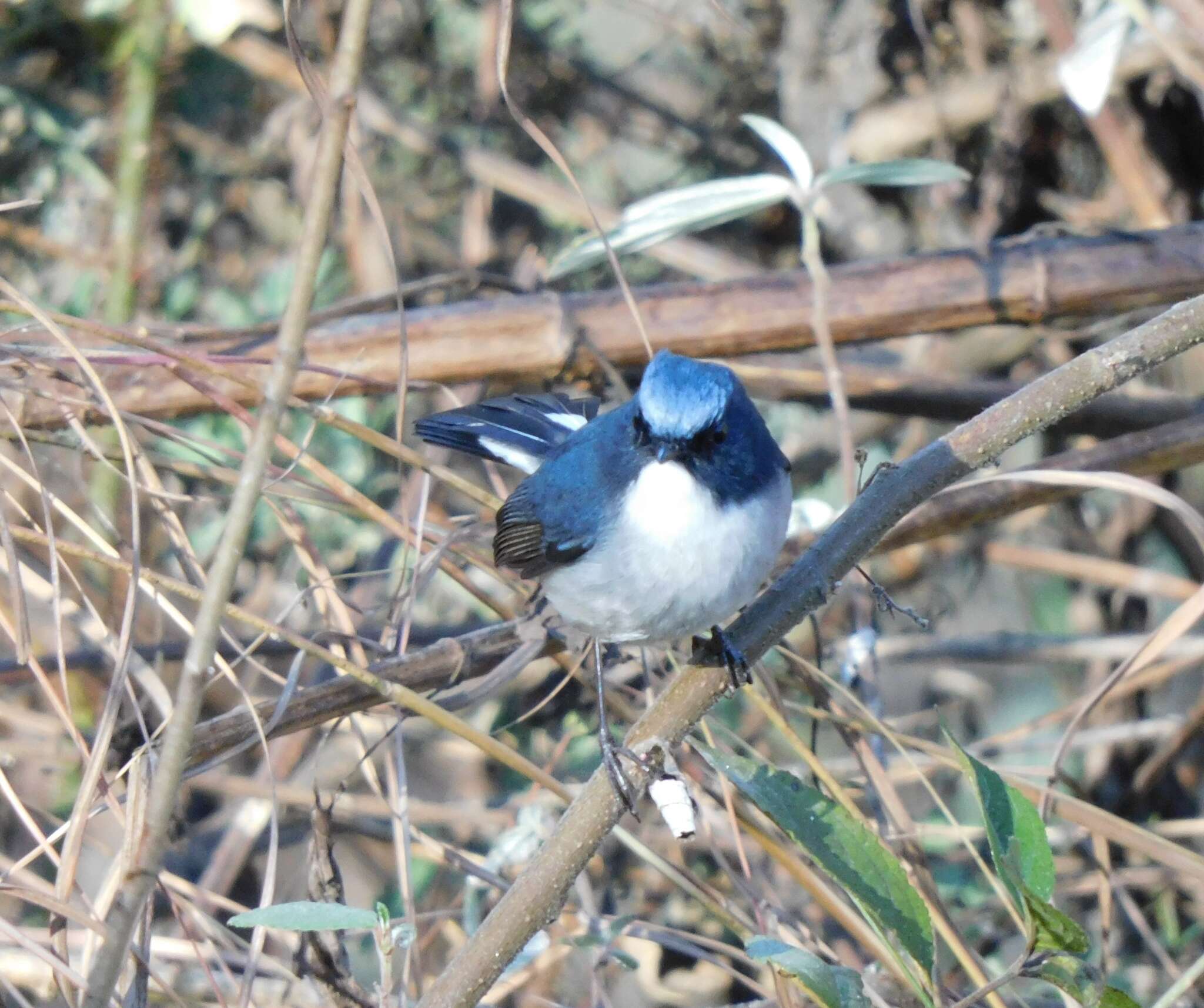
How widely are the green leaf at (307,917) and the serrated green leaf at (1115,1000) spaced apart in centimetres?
91

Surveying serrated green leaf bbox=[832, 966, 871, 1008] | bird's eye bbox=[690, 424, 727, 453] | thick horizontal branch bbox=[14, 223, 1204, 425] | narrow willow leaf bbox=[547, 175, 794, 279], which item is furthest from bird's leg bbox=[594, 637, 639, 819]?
narrow willow leaf bbox=[547, 175, 794, 279]

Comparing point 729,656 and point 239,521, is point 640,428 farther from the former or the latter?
point 239,521

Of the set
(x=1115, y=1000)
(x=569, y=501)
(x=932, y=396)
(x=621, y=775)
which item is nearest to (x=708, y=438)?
(x=569, y=501)

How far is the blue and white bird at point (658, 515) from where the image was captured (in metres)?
2.39

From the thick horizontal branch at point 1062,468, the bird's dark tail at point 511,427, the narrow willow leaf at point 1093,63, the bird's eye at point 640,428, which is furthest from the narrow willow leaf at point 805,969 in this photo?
the narrow willow leaf at point 1093,63

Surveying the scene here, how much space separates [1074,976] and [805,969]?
319mm

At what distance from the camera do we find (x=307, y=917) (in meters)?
1.63

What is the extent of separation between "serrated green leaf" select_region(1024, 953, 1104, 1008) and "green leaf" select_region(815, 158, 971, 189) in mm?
2008

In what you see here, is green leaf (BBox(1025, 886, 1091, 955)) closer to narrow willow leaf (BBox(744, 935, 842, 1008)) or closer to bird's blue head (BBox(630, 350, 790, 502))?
narrow willow leaf (BBox(744, 935, 842, 1008))

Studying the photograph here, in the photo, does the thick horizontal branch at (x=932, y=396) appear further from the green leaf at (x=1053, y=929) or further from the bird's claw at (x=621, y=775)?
the green leaf at (x=1053, y=929)

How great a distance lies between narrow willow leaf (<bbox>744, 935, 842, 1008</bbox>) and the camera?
1.52m

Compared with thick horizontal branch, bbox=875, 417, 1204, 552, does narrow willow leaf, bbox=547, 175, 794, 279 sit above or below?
above

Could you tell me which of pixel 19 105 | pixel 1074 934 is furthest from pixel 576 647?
pixel 19 105

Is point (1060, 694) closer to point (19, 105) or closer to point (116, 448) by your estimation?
point (116, 448)
